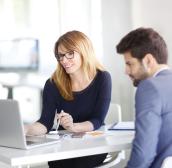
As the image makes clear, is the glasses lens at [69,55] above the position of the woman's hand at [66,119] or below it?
above

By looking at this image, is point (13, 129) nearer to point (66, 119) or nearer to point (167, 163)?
point (66, 119)

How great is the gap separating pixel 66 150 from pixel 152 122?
0.39m

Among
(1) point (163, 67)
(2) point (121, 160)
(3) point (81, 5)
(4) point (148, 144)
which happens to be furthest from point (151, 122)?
(3) point (81, 5)

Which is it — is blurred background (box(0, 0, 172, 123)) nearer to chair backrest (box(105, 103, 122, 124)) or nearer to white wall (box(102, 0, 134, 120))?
white wall (box(102, 0, 134, 120))

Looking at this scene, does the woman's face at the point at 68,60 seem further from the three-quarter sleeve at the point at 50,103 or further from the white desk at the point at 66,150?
the white desk at the point at 66,150

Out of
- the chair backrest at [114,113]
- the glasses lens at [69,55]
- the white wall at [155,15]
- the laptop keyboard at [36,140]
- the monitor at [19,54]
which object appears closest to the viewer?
the laptop keyboard at [36,140]

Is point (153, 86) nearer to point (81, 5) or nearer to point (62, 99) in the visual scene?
point (62, 99)

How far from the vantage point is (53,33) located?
192 inches

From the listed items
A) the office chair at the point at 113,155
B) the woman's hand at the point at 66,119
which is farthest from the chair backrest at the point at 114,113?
the woman's hand at the point at 66,119

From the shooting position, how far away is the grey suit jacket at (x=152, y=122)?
165 cm

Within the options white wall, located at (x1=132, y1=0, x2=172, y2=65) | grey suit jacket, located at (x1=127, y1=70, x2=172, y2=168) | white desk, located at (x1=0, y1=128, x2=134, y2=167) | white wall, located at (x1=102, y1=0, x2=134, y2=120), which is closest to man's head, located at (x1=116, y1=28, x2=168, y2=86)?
grey suit jacket, located at (x1=127, y1=70, x2=172, y2=168)

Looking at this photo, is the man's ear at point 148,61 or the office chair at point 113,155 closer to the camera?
the man's ear at point 148,61

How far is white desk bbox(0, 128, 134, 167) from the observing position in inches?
67.0

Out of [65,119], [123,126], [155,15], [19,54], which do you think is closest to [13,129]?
[65,119]
